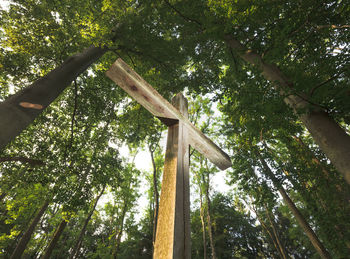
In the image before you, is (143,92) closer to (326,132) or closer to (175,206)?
(175,206)

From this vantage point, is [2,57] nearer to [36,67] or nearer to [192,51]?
[36,67]

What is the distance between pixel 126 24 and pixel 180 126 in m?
5.56

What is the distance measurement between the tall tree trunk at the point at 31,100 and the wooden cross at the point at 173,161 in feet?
A: 6.50

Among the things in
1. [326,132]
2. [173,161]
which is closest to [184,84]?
[326,132]

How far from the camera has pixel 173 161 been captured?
126cm

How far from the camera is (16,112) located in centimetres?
235

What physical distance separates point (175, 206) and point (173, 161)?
370 millimetres

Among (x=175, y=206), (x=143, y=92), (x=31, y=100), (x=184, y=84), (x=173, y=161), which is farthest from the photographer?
(x=184, y=84)

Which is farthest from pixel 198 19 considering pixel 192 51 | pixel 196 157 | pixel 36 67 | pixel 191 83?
pixel 196 157

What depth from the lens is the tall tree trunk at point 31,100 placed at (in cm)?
222

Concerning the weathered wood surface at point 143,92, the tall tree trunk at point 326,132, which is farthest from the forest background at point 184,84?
the weathered wood surface at point 143,92

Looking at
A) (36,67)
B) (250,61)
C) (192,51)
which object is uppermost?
(192,51)

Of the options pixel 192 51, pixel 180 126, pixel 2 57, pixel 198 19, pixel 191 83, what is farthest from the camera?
pixel 191 83

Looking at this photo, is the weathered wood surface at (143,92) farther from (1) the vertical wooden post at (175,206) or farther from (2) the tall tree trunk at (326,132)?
(2) the tall tree trunk at (326,132)
